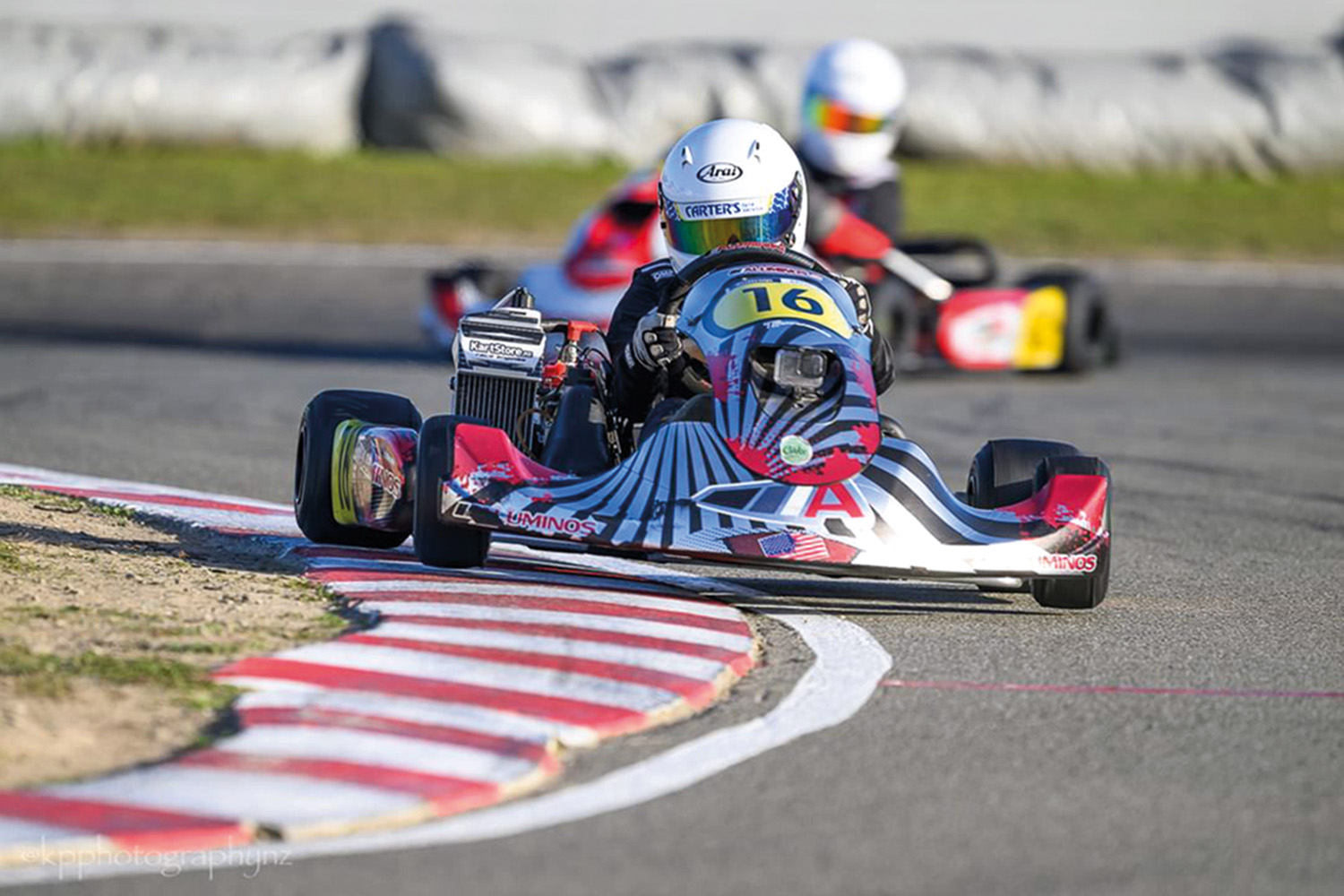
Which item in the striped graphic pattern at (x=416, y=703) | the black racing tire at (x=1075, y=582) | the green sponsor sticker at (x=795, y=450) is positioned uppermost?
the green sponsor sticker at (x=795, y=450)

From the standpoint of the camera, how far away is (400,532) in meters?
5.36

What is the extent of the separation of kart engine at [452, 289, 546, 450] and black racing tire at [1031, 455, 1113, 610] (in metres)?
1.42

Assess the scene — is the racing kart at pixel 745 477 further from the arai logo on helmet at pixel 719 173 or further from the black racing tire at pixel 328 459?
the arai logo on helmet at pixel 719 173

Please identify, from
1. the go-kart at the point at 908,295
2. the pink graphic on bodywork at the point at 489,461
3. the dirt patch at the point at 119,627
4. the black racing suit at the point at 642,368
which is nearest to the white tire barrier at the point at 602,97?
the go-kart at the point at 908,295

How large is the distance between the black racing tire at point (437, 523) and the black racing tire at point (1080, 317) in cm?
632

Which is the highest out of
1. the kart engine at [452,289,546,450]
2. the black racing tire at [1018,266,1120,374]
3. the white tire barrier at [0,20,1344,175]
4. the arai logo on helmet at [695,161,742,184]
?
the white tire barrier at [0,20,1344,175]

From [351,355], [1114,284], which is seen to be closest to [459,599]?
[351,355]

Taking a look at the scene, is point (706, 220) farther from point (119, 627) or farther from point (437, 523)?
point (119, 627)

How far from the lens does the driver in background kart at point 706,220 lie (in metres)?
5.62

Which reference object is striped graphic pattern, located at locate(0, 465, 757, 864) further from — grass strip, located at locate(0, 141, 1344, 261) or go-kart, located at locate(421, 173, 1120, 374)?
grass strip, located at locate(0, 141, 1344, 261)

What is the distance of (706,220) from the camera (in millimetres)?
5820

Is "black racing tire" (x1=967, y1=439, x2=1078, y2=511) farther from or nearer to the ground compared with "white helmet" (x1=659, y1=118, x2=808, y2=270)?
nearer to the ground

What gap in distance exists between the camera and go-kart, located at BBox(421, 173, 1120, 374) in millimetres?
10414

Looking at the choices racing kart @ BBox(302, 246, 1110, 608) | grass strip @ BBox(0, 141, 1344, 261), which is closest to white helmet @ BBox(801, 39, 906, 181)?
grass strip @ BBox(0, 141, 1344, 261)
